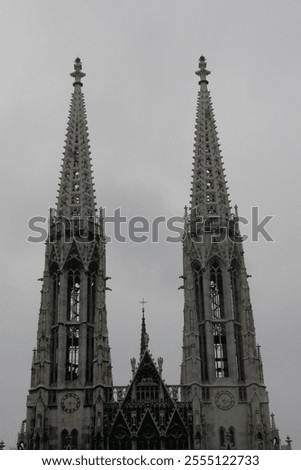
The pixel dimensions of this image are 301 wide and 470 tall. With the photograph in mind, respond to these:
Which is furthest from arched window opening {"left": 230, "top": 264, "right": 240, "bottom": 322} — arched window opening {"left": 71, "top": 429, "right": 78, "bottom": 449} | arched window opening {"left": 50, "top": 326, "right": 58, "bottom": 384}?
arched window opening {"left": 71, "top": 429, "right": 78, "bottom": 449}

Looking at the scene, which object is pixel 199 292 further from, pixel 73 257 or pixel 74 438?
pixel 74 438

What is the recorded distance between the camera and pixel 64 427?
51.6 metres

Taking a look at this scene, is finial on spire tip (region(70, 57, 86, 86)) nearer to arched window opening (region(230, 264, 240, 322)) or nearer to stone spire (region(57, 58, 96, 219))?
stone spire (region(57, 58, 96, 219))

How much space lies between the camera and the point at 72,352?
183 ft

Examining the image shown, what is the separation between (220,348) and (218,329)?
56.7 inches

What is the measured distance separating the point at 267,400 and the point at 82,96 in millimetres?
32977

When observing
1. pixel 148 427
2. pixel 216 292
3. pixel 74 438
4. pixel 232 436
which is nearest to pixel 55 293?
pixel 74 438

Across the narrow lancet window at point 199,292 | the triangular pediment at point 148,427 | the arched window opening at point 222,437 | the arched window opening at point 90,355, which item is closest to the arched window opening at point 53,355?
the arched window opening at point 90,355

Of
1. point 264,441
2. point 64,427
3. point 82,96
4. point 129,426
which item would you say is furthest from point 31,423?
point 82,96

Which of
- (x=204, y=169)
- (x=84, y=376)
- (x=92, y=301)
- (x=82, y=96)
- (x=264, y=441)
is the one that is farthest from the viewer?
(x=82, y=96)

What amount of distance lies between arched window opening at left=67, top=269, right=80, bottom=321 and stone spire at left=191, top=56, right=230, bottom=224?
11.0 m

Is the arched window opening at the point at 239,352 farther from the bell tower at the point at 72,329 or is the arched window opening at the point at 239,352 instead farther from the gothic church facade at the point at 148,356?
the bell tower at the point at 72,329

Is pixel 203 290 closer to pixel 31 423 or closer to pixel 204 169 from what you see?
pixel 204 169

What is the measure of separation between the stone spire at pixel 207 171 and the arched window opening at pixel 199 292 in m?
5.00
